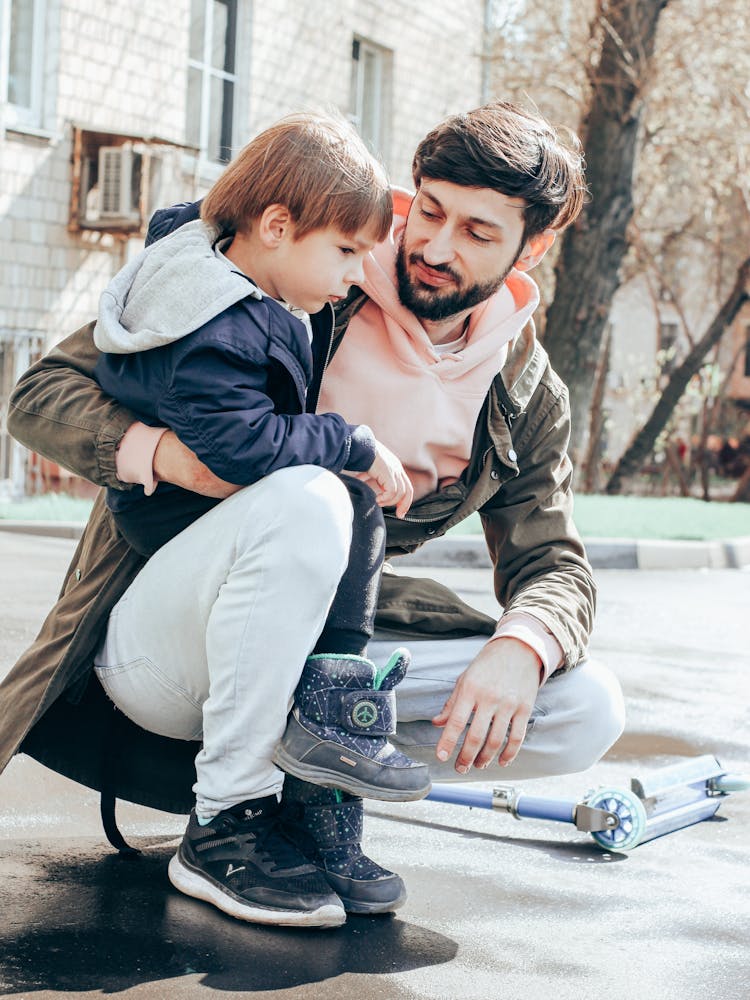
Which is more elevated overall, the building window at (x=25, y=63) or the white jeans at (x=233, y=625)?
the building window at (x=25, y=63)

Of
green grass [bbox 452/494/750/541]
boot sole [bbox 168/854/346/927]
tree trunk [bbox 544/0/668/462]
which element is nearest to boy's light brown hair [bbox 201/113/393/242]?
boot sole [bbox 168/854/346/927]

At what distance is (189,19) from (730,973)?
13.2m

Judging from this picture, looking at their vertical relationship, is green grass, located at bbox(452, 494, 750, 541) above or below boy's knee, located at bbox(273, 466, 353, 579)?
below

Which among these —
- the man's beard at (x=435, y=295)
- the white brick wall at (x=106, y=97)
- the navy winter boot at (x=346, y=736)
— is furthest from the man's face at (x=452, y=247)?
the white brick wall at (x=106, y=97)

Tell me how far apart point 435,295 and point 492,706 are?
3.04ft

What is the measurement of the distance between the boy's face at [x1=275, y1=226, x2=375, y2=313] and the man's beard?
406mm

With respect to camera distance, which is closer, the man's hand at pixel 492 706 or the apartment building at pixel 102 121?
the man's hand at pixel 492 706

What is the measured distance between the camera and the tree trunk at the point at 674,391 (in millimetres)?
19078

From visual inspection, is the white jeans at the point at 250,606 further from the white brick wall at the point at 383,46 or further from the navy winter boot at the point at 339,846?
the white brick wall at the point at 383,46

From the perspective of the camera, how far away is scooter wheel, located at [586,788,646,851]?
3355 mm

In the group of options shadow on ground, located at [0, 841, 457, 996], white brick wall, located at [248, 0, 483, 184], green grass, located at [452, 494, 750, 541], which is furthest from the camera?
white brick wall, located at [248, 0, 483, 184]

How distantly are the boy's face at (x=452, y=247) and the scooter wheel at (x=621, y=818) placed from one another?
1.14 metres

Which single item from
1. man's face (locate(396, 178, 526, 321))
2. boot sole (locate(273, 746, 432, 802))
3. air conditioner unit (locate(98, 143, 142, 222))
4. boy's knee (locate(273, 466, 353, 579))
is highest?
air conditioner unit (locate(98, 143, 142, 222))

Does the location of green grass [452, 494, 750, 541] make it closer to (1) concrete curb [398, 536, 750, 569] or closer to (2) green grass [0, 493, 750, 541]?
(2) green grass [0, 493, 750, 541]
